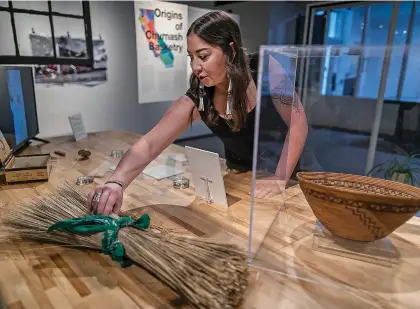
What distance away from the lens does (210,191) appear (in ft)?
3.28

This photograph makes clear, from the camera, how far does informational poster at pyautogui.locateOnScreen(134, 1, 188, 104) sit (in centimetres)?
263

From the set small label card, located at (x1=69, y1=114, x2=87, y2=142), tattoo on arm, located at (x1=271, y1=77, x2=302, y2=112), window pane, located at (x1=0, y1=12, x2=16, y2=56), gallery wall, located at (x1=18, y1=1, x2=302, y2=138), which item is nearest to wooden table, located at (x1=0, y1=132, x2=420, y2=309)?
tattoo on arm, located at (x1=271, y1=77, x2=302, y2=112)

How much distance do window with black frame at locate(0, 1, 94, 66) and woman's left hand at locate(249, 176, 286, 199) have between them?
2125mm

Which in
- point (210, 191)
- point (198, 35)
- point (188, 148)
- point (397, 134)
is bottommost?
point (397, 134)

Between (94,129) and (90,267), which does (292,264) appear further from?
(94,129)

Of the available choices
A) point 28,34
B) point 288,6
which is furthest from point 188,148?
point 288,6

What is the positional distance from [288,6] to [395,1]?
1343mm

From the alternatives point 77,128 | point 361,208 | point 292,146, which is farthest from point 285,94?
point 77,128

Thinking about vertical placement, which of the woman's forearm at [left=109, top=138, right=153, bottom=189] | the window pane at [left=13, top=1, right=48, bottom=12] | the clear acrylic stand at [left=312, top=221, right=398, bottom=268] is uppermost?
the window pane at [left=13, top=1, right=48, bottom=12]

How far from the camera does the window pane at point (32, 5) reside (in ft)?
7.12

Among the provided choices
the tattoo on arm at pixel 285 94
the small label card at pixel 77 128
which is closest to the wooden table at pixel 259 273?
the tattoo on arm at pixel 285 94

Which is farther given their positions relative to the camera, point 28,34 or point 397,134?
point 397,134

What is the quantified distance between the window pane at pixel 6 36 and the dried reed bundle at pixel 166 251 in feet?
5.97

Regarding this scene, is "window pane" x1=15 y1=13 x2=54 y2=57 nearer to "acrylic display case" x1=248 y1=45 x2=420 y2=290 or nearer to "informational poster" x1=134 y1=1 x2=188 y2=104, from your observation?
"informational poster" x1=134 y1=1 x2=188 y2=104
